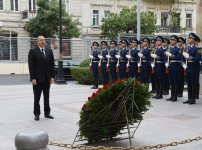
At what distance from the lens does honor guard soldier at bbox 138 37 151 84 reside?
1404 centimetres

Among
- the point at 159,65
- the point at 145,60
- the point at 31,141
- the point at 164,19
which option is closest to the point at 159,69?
the point at 159,65

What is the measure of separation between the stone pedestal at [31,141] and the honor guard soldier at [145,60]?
374 inches

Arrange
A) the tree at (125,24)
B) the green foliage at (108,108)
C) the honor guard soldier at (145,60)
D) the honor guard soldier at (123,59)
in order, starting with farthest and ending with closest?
the tree at (125,24) → the honor guard soldier at (123,59) → the honor guard soldier at (145,60) → the green foliage at (108,108)

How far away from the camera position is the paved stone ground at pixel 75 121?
25.1 feet

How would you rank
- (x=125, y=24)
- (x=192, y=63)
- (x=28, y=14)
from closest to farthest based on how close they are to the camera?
(x=192, y=63)
(x=125, y=24)
(x=28, y=14)

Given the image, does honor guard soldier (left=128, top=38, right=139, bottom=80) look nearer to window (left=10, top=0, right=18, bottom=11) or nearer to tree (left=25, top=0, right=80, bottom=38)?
tree (left=25, top=0, right=80, bottom=38)

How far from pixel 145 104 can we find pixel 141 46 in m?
7.26

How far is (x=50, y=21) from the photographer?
32469mm

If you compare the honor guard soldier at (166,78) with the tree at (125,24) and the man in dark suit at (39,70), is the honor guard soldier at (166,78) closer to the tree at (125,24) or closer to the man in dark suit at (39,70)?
the man in dark suit at (39,70)

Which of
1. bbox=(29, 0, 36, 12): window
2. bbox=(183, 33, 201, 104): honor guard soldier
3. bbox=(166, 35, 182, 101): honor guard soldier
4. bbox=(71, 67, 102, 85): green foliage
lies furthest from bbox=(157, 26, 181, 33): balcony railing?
bbox=(183, 33, 201, 104): honor guard soldier

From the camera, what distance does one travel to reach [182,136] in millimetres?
7867

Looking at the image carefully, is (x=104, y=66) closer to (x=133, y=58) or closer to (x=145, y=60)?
(x=133, y=58)

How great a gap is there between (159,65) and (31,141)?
358 inches

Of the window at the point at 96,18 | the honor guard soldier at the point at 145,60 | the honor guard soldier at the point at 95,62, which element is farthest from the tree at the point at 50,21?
the honor guard soldier at the point at 145,60
